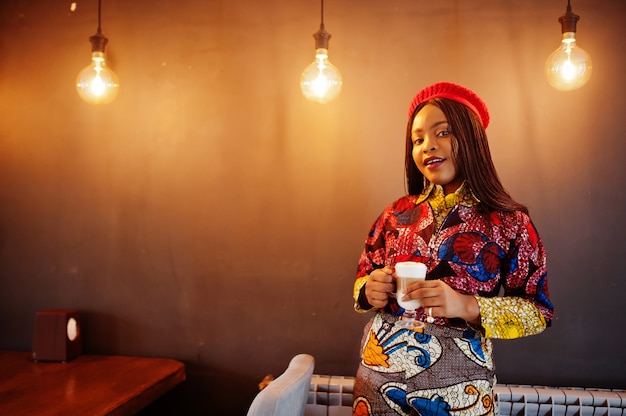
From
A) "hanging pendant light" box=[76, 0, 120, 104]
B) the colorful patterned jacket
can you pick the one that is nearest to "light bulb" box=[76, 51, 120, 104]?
"hanging pendant light" box=[76, 0, 120, 104]

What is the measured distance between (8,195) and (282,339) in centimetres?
163

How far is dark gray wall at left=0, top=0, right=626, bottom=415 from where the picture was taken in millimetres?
2279

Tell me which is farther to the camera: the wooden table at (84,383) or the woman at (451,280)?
the wooden table at (84,383)

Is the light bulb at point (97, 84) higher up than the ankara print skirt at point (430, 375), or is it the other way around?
the light bulb at point (97, 84)

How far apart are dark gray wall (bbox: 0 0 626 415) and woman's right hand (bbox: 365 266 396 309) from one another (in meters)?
0.96

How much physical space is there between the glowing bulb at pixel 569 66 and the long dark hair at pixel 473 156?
0.77m

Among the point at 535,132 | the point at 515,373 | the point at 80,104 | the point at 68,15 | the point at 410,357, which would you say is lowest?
the point at 515,373

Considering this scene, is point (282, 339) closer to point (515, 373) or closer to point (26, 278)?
point (515, 373)

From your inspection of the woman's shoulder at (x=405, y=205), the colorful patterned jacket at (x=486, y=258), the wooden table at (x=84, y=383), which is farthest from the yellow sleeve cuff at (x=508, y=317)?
the wooden table at (x=84, y=383)

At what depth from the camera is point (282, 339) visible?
8.02ft

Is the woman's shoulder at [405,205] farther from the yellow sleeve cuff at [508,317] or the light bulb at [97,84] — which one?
the light bulb at [97,84]

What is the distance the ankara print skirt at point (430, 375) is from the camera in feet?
4.35

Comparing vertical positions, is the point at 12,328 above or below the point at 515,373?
above

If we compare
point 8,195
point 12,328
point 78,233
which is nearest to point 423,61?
point 78,233
